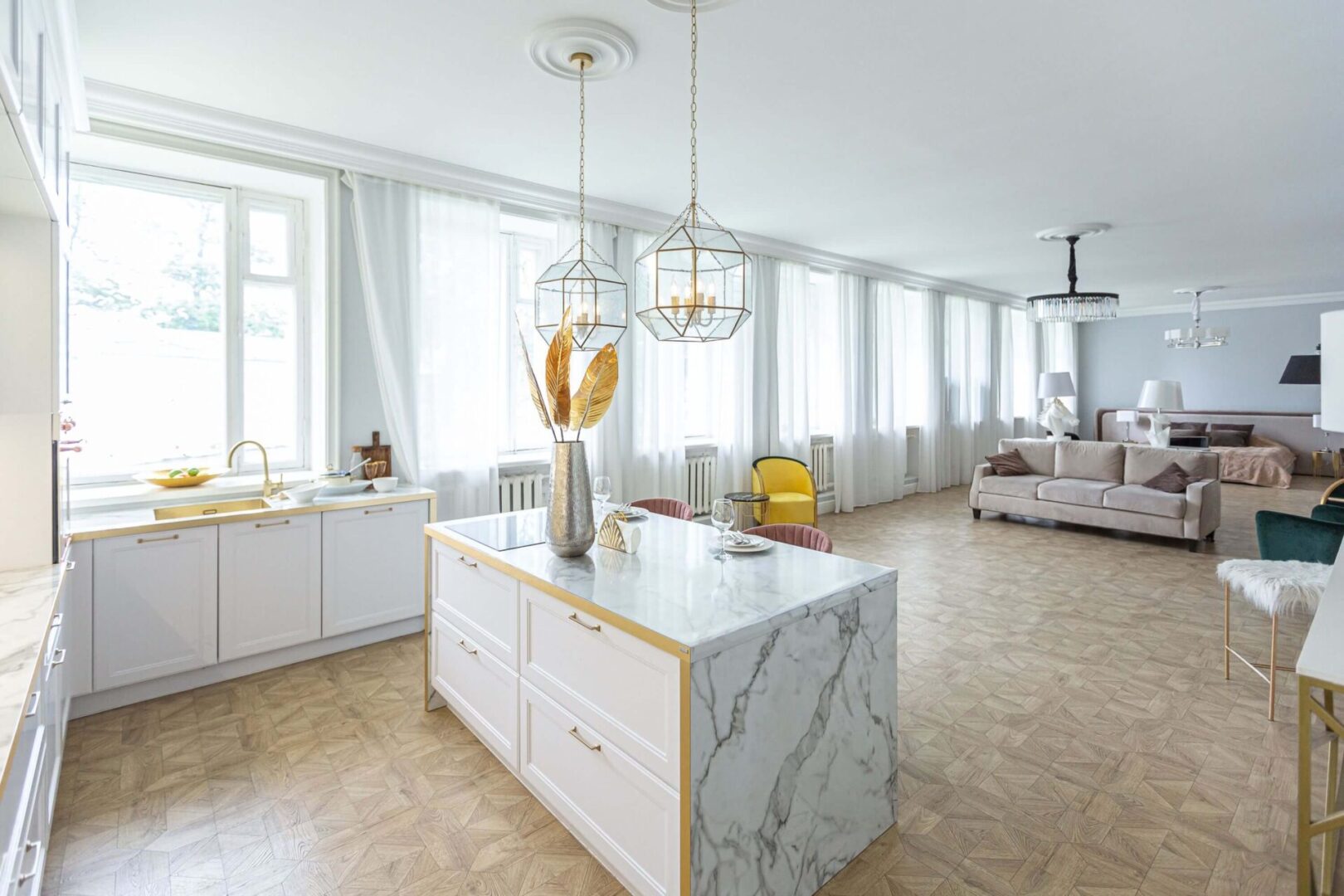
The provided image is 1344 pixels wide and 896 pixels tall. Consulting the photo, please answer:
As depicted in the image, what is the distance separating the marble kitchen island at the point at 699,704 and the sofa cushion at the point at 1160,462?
17.9ft

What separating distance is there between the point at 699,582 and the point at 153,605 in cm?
258

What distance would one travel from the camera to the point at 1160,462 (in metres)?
6.02

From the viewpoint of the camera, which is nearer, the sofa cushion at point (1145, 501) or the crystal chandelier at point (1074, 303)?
the crystal chandelier at point (1074, 303)

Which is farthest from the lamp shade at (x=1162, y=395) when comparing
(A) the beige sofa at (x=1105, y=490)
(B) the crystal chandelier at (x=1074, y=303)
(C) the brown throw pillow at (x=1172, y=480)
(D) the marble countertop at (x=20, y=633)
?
(D) the marble countertop at (x=20, y=633)

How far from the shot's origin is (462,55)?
274cm

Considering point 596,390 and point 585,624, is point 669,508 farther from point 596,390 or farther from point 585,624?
point 585,624

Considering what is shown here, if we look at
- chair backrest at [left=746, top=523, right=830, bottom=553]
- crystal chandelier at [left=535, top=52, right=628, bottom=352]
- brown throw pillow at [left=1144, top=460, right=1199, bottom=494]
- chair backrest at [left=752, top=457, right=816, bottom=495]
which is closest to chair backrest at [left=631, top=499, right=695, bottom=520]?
chair backrest at [left=746, top=523, right=830, bottom=553]

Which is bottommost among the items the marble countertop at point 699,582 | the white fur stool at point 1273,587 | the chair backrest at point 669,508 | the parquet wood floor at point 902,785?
the parquet wood floor at point 902,785

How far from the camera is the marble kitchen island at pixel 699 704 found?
60.4 inches

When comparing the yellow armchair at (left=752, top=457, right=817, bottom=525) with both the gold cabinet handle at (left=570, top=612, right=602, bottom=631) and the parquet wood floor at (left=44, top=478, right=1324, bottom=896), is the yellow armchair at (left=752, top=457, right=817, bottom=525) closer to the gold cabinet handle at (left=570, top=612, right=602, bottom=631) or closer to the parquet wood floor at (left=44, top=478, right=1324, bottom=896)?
the parquet wood floor at (left=44, top=478, right=1324, bottom=896)

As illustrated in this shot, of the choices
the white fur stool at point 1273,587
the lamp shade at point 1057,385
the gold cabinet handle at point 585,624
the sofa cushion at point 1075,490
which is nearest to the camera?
the gold cabinet handle at point 585,624

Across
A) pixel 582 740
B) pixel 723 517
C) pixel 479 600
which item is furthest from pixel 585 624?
pixel 479 600

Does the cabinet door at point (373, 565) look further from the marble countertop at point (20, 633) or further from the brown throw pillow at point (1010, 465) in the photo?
the brown throw pillow at point (1010, 465)

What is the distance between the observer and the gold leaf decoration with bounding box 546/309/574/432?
83.7 inches
